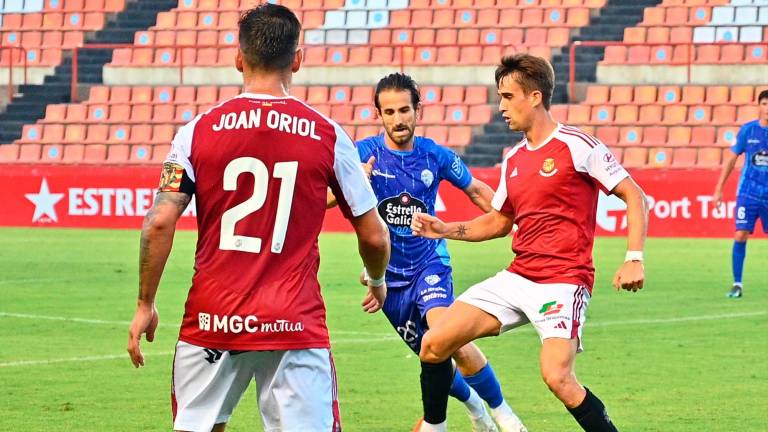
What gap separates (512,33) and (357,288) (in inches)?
556

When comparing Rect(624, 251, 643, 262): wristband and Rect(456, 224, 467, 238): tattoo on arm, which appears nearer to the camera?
Rect(624, 251, 643, 262): wristband

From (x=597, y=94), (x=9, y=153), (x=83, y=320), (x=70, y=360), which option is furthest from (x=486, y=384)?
(x=9, y=153)

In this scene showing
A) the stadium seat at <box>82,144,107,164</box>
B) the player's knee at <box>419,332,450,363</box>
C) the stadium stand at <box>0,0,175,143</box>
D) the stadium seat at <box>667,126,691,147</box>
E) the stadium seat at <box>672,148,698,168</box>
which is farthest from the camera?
the stadium stand at <box>0,0,175,143</box>

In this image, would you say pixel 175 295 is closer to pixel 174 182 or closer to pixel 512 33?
pixel 174 182

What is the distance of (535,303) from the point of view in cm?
673

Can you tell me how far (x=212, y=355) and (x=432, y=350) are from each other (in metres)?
2.24

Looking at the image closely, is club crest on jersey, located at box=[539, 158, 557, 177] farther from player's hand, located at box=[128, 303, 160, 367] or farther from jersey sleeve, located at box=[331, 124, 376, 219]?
player's hand, located at box=[128, 303, 160, 367]

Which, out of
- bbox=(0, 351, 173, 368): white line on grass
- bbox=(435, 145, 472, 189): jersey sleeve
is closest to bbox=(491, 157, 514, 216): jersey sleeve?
bbox=(435, 145, 472, 189): jersey sleeve

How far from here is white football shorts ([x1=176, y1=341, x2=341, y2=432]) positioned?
4773 millimetres

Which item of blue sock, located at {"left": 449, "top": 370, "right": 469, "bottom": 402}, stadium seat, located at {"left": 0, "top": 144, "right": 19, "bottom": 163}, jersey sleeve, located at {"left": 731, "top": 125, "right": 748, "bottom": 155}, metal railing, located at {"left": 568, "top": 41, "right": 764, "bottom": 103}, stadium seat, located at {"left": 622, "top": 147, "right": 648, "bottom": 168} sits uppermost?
metal railing, located at {"left": 568, "top": 41, "right": 764, "bottom": 103}

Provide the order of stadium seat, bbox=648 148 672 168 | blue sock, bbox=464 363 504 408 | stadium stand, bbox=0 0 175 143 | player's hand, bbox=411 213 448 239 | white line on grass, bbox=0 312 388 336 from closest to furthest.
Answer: player's hand, bbox=411 213 448 239 < blue sock, bbox=464 363 504 408 < white line on grass, bbox=0 312 388 336 < stadium seat, bbox=648 148 672 168 < stadium stand, bbox=0 0 175 143

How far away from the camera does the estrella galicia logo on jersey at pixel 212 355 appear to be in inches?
190

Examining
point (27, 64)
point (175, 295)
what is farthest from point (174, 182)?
point (27, 64)

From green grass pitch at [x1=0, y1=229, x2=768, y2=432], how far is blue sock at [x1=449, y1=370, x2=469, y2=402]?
1.54ft
